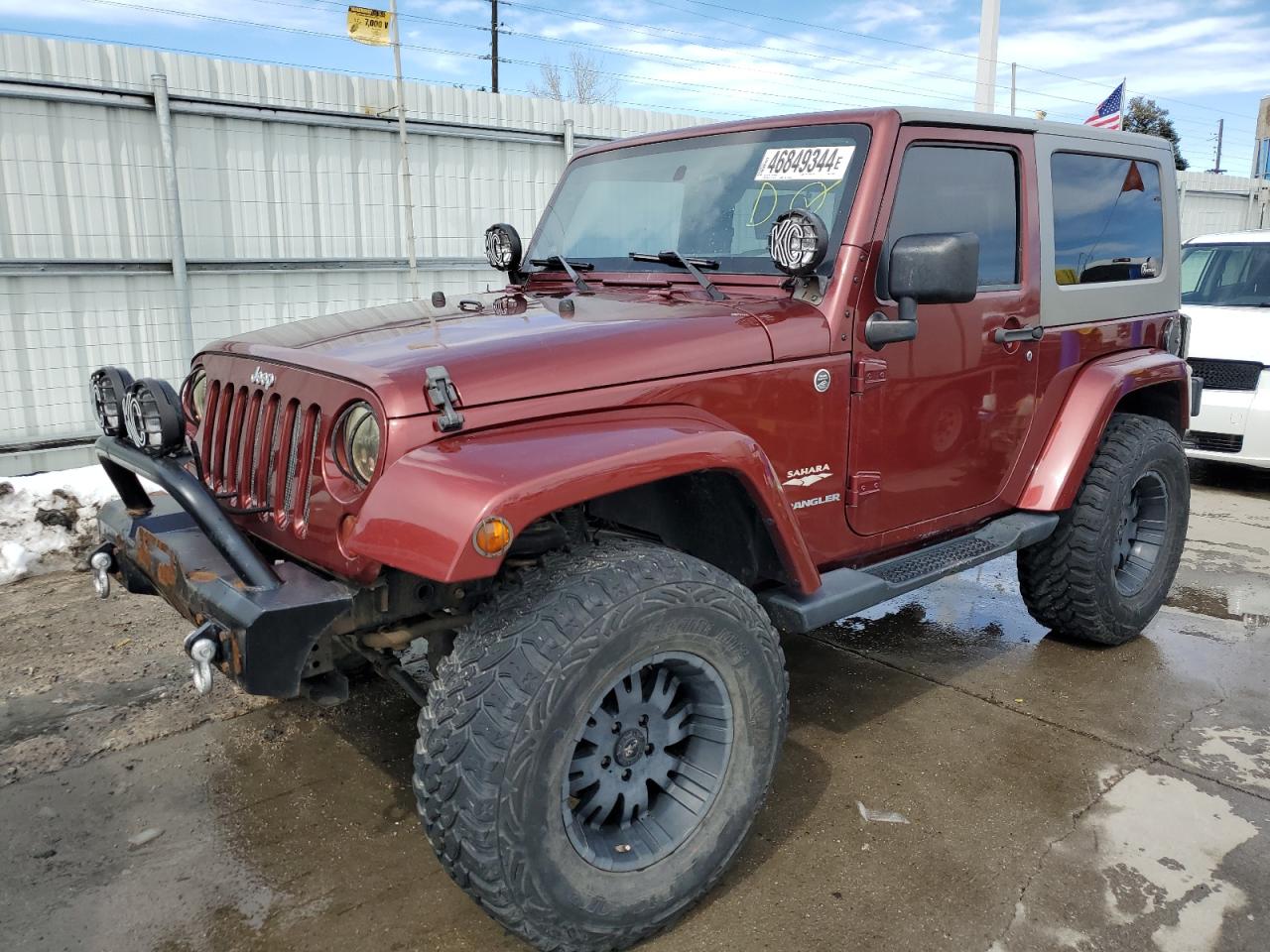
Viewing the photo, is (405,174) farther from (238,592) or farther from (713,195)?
(238,592)

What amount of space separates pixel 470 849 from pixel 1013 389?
260 centimetres

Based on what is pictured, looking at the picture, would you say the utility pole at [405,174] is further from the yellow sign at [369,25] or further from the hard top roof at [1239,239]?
the hard top roof at [1239,239]

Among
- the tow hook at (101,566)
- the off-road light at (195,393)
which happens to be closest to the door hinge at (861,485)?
the off-road light at (195,393)

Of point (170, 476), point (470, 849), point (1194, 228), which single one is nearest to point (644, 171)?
point (170, 476)

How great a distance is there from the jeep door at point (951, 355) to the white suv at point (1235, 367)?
4.27m

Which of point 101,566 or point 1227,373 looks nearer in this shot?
point 101,566

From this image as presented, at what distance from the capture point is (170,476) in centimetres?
238

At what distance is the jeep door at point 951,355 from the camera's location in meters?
3.12

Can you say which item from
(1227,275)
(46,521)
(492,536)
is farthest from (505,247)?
(1227,275)

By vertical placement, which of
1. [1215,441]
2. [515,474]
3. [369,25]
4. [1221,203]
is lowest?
[1215,441]

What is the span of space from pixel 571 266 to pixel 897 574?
5.45 feet

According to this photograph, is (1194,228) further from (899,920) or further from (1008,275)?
(899,920)

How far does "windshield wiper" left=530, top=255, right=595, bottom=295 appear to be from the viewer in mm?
3529

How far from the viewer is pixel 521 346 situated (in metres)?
2.49
